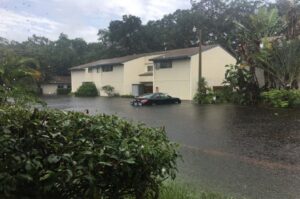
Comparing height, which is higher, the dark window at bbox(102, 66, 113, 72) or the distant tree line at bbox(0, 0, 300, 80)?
the distant tree line at bbox(0, 0, 300, 80)

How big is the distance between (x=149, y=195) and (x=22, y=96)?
5.58 ft

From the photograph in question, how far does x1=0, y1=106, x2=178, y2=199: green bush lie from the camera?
3.21 meters

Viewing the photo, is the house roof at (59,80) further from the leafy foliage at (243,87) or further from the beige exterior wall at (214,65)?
the leafy foliage at (243,87)

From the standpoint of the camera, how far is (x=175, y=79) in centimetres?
4319

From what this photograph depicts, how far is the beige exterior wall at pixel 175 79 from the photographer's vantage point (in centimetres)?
4156

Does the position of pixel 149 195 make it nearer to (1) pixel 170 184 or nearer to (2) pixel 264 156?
(1) pixel 170 184

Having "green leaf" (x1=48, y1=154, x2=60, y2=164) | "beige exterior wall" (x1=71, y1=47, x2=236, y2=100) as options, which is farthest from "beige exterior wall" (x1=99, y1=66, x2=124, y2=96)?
"green leaf" (x1=48, y1=154, x2=60, y2=164)

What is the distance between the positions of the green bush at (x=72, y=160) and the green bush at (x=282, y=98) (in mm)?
26918

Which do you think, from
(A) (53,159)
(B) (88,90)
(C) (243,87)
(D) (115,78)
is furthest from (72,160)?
(B) (88,90)

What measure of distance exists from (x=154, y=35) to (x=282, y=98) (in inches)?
1815

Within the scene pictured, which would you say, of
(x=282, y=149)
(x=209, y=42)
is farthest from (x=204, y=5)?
(x=282, y=149)

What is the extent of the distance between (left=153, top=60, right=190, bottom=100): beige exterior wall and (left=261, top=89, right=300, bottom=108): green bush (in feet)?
38.6

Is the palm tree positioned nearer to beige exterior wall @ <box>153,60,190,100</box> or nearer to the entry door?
beige exterior wall @ <box>153,60,190,100</box>

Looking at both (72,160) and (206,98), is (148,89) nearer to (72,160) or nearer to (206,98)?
(206,98)
